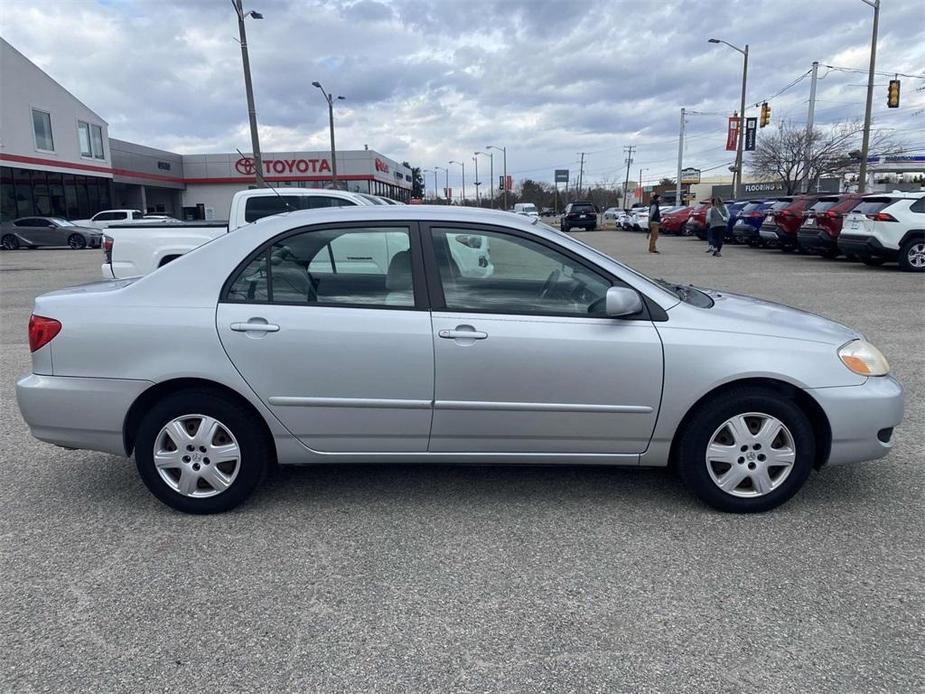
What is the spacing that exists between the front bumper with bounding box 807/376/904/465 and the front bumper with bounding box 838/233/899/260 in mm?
12876

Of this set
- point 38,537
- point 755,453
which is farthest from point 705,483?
point 38,537

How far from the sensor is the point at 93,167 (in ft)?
131

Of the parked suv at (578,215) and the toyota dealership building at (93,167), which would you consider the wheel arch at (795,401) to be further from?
the parked suv at (578,215)

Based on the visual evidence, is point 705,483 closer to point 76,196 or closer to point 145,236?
point 145,236

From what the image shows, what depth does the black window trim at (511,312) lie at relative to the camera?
139 inches

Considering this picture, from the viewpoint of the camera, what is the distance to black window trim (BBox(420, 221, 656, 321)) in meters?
3.54

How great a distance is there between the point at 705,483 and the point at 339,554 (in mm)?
1891

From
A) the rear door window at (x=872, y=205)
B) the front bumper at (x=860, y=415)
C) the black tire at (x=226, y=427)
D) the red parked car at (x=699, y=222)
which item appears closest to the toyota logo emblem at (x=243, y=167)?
the red parked car at (x=699, y=222)

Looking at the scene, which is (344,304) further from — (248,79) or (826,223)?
(248,79)

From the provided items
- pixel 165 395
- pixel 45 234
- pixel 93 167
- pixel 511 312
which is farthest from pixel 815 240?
pixel 93 167

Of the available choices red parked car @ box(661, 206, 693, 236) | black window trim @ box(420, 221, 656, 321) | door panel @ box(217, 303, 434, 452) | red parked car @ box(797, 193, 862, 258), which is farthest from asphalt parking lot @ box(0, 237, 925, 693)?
red parked car @ box(661, 206, 693, 236)

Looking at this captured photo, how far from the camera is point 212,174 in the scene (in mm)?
56250

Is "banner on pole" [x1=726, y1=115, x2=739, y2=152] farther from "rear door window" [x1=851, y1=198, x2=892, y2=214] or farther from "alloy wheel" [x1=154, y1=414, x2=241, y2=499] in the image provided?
"alloy wheel" [x1=154, y1=414, x2=241, y2=499]

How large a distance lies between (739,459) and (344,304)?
2194 millimetres
